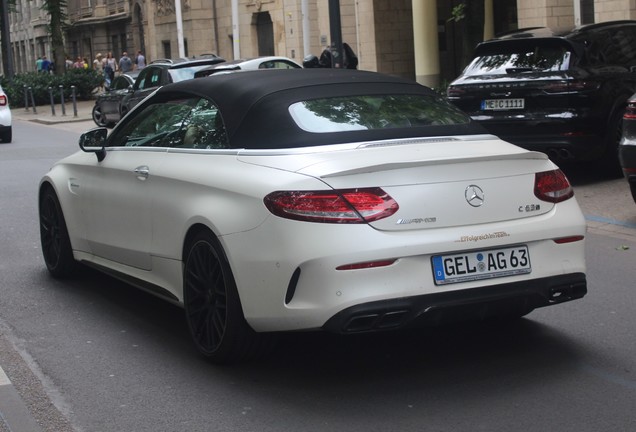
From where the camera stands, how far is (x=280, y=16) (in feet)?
156

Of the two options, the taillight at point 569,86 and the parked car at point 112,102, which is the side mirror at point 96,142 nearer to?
the taillight at point 569,86

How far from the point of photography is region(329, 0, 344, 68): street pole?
59.9ft

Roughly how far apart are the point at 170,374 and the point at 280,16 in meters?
42.6

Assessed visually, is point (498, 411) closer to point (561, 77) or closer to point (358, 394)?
point (358, 394)

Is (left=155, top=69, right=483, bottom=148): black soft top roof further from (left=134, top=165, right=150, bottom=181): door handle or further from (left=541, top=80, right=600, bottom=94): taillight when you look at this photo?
(left=541, top=80, right=600, bottom=94): taillight

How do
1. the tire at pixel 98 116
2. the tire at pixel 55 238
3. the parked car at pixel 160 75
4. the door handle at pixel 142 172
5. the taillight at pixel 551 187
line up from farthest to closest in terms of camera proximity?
the tire at pixel 98 116
the parked car at pixel 160 75
the tire at pixel 55 238
the door handle at pixel 142 172
the taillight at pixel 551 187

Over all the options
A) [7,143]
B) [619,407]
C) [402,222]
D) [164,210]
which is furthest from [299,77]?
[7,143]

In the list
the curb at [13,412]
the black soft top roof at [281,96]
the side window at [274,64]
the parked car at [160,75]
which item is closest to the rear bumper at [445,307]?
the black soft top roof at [281,96]

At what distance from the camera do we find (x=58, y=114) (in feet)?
129

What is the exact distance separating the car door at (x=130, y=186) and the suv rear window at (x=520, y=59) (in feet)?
21.9

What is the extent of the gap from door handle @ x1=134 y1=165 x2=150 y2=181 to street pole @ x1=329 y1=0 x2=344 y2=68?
38.3 feet

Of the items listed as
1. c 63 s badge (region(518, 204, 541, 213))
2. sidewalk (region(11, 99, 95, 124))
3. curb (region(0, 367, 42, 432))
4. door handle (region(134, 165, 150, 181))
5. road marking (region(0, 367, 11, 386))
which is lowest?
sidewalk (region(11, 99, 95, 124))

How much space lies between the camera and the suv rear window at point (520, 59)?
1297 centimetres

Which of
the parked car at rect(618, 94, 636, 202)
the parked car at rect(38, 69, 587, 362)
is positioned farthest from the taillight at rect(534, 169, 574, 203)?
the parked car at rect(618, 94, 636, 202)
